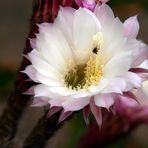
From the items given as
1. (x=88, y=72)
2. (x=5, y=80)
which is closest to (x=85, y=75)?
(x=88, y=72)

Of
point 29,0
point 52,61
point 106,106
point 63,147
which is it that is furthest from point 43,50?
point 29,0

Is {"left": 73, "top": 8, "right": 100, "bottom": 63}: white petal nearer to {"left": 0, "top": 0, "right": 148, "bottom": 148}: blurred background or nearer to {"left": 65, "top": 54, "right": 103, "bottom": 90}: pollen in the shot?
{"left": 65, "top": 54, "right": 103, "bottom": 90}: pollen

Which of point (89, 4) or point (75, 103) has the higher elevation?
point (89, 4)

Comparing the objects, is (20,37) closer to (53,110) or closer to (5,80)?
(5,80)

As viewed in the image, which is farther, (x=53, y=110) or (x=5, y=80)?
(x=5, y=80)

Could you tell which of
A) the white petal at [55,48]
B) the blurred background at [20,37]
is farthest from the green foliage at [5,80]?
the white petal at [55,48]

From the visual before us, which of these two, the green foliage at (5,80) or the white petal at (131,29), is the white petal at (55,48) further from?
the green foliage at (5,80)

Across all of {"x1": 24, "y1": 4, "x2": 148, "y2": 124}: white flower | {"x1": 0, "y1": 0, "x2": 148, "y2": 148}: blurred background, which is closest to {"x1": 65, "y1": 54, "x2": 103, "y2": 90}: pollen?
{"x1": 24, "y1": 4, "x2": 148, "y2": 124}: white flower
